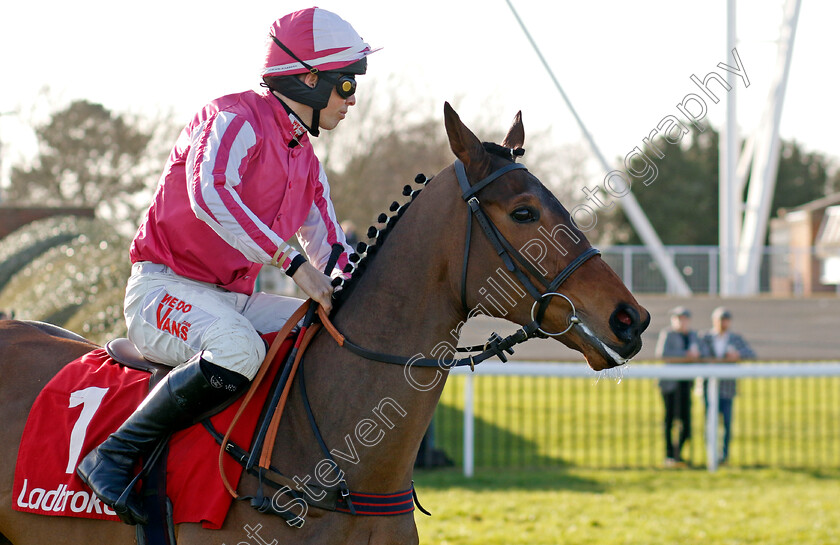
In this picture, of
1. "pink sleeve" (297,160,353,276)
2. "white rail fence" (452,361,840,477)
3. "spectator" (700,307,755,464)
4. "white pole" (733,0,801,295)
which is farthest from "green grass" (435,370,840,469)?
"pink sleeve" (297,160,353,276)

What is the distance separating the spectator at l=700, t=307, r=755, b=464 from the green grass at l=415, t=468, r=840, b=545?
0.84m

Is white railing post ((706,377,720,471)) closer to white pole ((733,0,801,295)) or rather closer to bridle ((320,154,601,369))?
bridle ((320,154,601,369))

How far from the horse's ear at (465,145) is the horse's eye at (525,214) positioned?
0.63ft

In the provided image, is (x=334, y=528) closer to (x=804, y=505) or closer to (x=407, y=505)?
(x=407, y=505)

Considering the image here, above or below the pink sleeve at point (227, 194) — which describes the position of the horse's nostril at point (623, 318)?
below

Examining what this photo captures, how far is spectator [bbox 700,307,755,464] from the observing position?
367 inches

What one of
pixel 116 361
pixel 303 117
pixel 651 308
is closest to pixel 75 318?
pixel 116 361

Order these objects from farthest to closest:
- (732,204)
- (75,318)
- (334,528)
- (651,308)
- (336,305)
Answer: (732,204), (651,308), (75,318), (336,305), (334,528)

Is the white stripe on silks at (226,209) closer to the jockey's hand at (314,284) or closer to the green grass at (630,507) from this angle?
the jockey's hand at (314,284)

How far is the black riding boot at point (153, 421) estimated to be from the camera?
2457 millimetres

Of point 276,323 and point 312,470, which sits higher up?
point 276,323

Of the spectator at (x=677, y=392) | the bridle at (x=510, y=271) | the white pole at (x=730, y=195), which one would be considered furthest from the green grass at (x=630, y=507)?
the white pole at (x=730, y=195)

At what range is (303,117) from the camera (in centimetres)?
277

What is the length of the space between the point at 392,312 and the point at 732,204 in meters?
15.6
